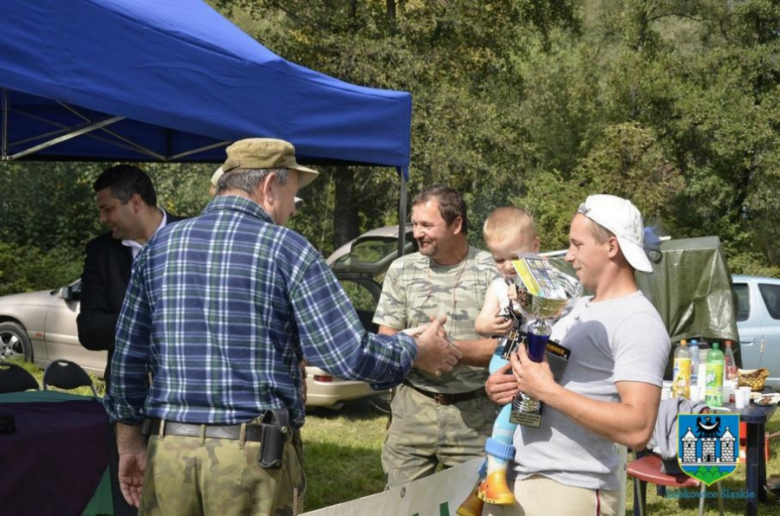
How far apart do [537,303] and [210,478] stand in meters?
1.07

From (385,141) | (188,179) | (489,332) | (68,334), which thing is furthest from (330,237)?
(489,332)

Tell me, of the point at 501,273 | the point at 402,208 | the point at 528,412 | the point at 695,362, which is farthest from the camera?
the point at 695,362

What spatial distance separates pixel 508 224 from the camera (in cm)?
385

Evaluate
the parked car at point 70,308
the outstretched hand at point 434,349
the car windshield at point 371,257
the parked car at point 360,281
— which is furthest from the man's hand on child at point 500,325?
the car windshield at point 371,257

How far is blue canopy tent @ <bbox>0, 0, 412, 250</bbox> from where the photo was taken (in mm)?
3426

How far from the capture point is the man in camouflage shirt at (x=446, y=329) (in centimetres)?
404

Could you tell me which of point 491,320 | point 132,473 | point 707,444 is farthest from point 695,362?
point 132,473

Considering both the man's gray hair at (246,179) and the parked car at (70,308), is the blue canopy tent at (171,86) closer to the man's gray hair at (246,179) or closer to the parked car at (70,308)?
the man's gray hair at (246,179)

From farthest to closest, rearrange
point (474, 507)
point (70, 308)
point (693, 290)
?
point (70, 308) → point (693, 290) → point (474, 507)

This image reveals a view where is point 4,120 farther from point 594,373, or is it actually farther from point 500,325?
point 594,373

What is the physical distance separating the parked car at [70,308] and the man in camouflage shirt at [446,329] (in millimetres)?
5107

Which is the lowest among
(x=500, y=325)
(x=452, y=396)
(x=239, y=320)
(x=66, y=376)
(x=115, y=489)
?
(x=115, y=489)

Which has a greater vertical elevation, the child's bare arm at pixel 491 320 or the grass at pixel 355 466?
the child's bare arm at pixel 491 320

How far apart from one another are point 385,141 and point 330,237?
17.9 meters
